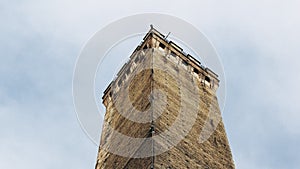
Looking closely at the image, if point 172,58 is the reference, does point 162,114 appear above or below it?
below

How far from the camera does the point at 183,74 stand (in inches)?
653

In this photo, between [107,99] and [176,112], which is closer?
[176,112]

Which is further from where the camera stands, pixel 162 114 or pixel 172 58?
pixel 172 58

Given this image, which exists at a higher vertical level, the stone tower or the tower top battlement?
the tower top battlement

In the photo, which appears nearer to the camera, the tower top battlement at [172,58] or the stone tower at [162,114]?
the stone tower at [162,114]

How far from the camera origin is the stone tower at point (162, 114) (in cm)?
1223

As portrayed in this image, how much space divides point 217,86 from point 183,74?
6.37 ft

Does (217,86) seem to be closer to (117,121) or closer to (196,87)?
(196,87)

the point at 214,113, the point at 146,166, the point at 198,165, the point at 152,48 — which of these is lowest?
the point at 146,166

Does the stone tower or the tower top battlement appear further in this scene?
the tower top battlement

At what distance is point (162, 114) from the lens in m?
13.1

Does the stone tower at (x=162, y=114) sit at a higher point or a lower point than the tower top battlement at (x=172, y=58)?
lower

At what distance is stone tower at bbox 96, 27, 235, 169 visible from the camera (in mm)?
12225

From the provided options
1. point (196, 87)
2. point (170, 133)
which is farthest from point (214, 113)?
point (170, 133)
